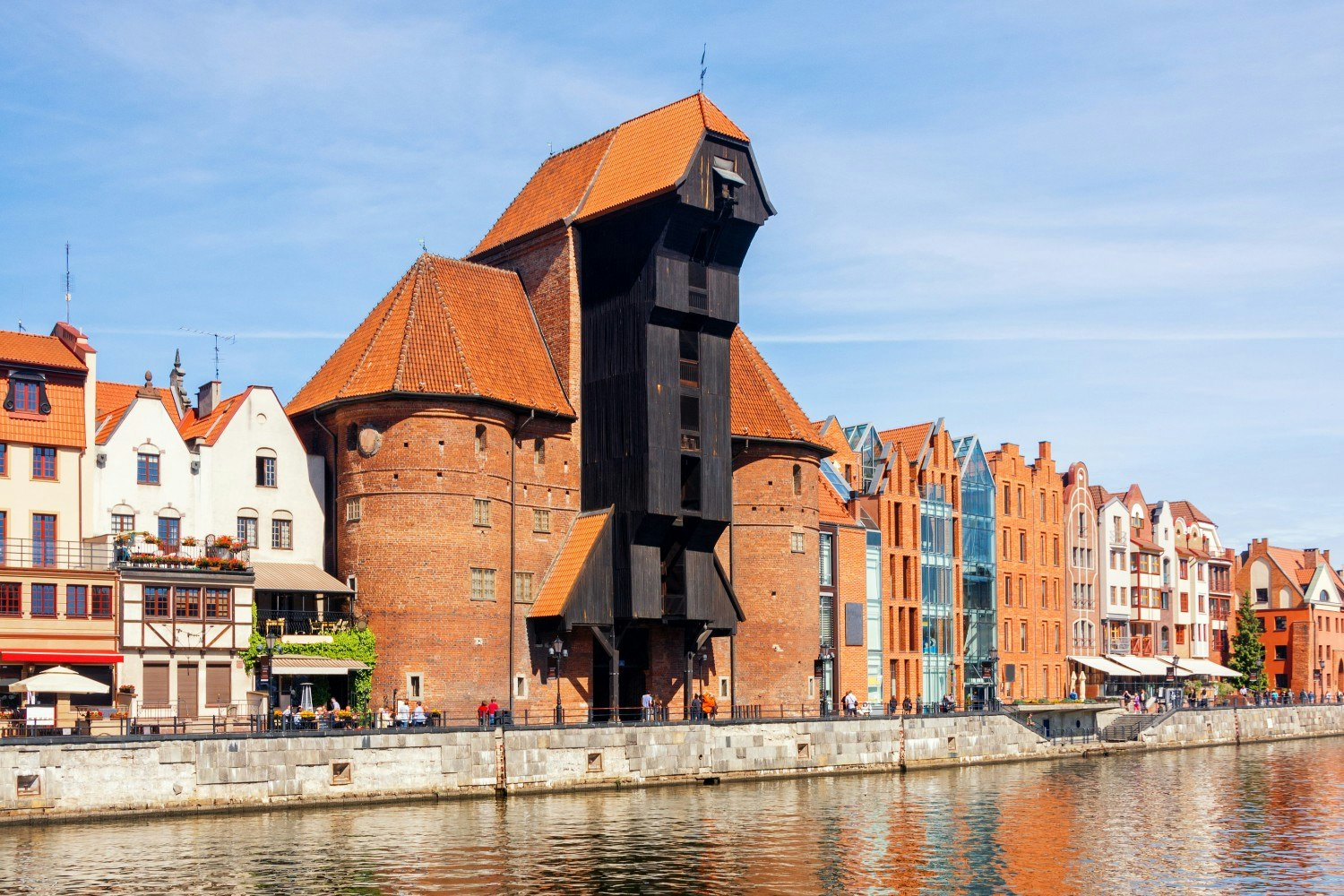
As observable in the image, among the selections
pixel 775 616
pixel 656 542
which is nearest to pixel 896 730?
pixel 775 616

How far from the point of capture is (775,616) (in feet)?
247

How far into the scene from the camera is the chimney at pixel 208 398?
6969 cm

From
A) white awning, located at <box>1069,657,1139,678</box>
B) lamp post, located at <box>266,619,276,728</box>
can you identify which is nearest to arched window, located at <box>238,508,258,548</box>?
lamp post, located at <box>266,619,276,728</box>

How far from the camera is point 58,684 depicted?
52.6m

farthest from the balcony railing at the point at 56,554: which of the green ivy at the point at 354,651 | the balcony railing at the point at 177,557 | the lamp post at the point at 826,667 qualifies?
the lamp post at the point at 826,667

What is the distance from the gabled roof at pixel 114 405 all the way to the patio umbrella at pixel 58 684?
11.6m

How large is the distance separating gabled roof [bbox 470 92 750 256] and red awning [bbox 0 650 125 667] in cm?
2798

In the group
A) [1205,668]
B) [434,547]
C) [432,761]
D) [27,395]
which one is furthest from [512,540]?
[1205,668]

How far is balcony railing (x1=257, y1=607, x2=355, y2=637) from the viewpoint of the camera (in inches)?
2488

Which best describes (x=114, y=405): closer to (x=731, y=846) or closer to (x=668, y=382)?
(x=668, y=382)

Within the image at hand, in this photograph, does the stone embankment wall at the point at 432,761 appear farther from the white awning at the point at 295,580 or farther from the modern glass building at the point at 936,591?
the modern glass building at the point at 936,591

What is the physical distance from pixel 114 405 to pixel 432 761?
2247 cm

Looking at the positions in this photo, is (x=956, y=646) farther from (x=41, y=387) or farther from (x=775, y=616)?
(x=41, y=387)

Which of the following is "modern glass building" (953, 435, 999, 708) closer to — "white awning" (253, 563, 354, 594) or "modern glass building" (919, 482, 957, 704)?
"modern glass building" (919, 482, 957, 704)
